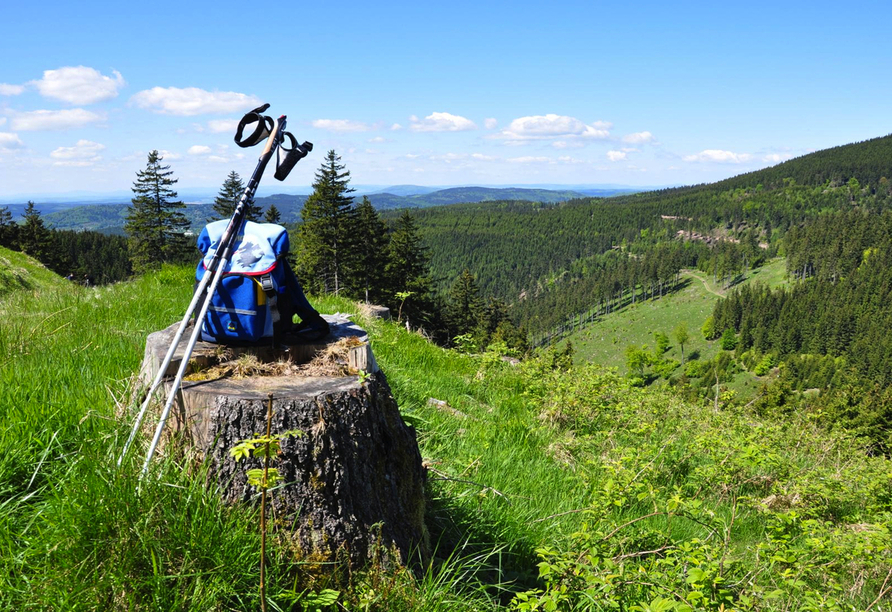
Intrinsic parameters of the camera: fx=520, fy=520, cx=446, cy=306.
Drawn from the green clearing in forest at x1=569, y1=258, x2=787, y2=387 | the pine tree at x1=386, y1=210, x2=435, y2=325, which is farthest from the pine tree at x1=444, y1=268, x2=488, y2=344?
the green clearing in forest at x1=569, y1=258, x2=787, y2=387

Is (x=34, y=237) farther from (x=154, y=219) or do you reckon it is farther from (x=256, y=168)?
(x=256, y=168)

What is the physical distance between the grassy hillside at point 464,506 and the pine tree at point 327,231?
3113cm

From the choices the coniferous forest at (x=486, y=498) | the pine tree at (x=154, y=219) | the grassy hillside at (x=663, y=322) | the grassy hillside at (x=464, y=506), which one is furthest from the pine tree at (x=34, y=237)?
the grassy hillside at (x=663, y=322)

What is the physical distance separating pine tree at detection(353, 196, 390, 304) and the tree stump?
38053mm

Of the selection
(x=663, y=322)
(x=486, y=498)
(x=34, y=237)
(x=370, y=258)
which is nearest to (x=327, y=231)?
(x=370, y=258)

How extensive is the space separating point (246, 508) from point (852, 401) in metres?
68.9

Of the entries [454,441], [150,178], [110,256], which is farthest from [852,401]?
[110,256]

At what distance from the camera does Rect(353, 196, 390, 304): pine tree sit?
4047 centimetres

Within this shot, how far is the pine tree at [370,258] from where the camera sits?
1593 inches

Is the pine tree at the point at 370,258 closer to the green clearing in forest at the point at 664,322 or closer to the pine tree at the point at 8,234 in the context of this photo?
the pine tree at the point at 8,234

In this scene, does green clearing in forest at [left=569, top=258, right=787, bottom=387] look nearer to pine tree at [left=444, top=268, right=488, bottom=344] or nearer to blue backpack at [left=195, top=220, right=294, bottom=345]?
pine tree at [left=444, top=268, right=488, bottom=344]

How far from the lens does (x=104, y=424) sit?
95.8 inches

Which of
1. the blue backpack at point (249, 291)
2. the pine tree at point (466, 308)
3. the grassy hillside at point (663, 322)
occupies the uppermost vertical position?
the blue backpack at point (249, 291)

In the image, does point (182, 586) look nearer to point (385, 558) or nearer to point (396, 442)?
point (385, 558)
